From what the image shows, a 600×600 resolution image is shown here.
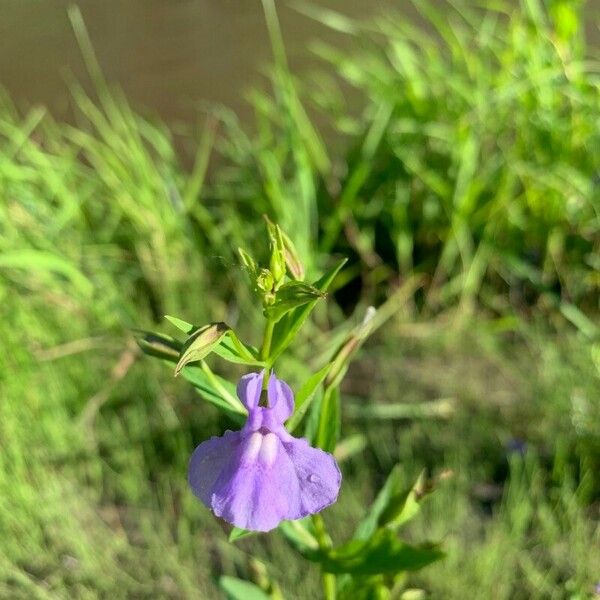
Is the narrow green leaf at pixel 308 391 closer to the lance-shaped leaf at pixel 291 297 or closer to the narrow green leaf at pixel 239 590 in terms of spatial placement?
the lance-shaped leaf at pixel 291 297

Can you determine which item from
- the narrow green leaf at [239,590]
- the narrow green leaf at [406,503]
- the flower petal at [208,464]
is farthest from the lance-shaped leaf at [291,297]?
the narrow green leaf at [239,590]

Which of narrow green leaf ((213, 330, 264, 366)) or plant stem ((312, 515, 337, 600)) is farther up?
narrow green leaf ((213, 330, 264, 366))

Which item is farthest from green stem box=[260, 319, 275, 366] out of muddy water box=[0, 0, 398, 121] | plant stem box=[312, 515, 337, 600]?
muddy water box=[0, 0, 398, 121]

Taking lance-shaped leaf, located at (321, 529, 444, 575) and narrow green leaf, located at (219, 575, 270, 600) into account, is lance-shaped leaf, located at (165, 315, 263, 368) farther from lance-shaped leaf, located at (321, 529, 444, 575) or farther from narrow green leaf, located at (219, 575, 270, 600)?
narrow green leaf, located at (219, 575, 270, 600)

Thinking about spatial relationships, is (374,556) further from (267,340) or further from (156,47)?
(156,47)

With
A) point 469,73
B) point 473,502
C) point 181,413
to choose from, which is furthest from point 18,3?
point 473,502

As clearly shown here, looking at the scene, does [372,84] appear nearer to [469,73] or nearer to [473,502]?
[469,73]
